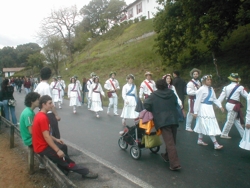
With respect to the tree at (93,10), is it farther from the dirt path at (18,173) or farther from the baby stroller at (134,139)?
the baby stroller at (134,139)

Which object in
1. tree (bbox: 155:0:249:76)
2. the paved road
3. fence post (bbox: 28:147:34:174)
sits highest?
tree (bbox: 155:0:249:76)

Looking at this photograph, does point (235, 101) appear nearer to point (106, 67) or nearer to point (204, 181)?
point (204, 181)

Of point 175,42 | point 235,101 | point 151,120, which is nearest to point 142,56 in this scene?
→ point 175,42

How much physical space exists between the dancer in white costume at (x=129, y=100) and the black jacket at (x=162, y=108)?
4.18 meters

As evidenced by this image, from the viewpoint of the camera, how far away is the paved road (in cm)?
514

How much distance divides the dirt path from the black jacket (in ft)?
7.99

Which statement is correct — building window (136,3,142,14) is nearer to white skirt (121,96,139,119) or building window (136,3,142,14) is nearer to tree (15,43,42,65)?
tree (15,43,42,65)

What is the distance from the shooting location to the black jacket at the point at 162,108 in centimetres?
571

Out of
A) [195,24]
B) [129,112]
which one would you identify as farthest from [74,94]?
[195,24]

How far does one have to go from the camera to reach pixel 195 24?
53.0 ft

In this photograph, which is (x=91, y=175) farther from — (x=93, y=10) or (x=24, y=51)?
(x=24, y=51)

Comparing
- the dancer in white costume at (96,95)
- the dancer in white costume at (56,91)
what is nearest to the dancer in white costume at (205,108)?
the dancer in white costume at (96,95)

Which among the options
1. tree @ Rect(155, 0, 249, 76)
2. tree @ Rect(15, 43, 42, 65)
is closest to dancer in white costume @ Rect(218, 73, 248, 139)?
tree @ Rect(155, 0, 249, 76)

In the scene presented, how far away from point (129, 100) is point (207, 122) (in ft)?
12.4
